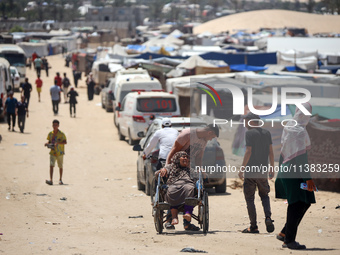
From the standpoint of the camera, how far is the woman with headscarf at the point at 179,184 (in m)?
8.48

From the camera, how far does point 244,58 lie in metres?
40.8

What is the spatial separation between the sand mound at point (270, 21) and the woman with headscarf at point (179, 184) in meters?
125

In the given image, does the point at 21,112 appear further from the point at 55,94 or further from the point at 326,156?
the point at 326,156

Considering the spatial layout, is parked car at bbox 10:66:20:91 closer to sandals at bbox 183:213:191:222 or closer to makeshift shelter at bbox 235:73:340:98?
makeshift shelter at bbox 235:73:340:98

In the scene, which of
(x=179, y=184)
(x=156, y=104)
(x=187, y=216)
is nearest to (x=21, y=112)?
(x=156, y=104)

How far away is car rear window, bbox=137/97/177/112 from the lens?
20.5m

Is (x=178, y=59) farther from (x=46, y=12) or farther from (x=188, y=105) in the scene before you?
(x=46, y=12)

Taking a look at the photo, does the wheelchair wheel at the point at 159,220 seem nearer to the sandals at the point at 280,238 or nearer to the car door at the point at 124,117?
the sandals at the point at 280,238

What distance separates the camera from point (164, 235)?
8.42 m

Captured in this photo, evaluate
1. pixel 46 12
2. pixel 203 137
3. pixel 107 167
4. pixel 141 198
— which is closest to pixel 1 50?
pixel 107 167

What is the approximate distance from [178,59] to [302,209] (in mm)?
33129

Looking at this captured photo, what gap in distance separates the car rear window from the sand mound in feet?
371

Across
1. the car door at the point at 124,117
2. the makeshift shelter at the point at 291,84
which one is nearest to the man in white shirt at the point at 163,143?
the car door at the point at 124,117

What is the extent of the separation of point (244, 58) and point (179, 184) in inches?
1297
